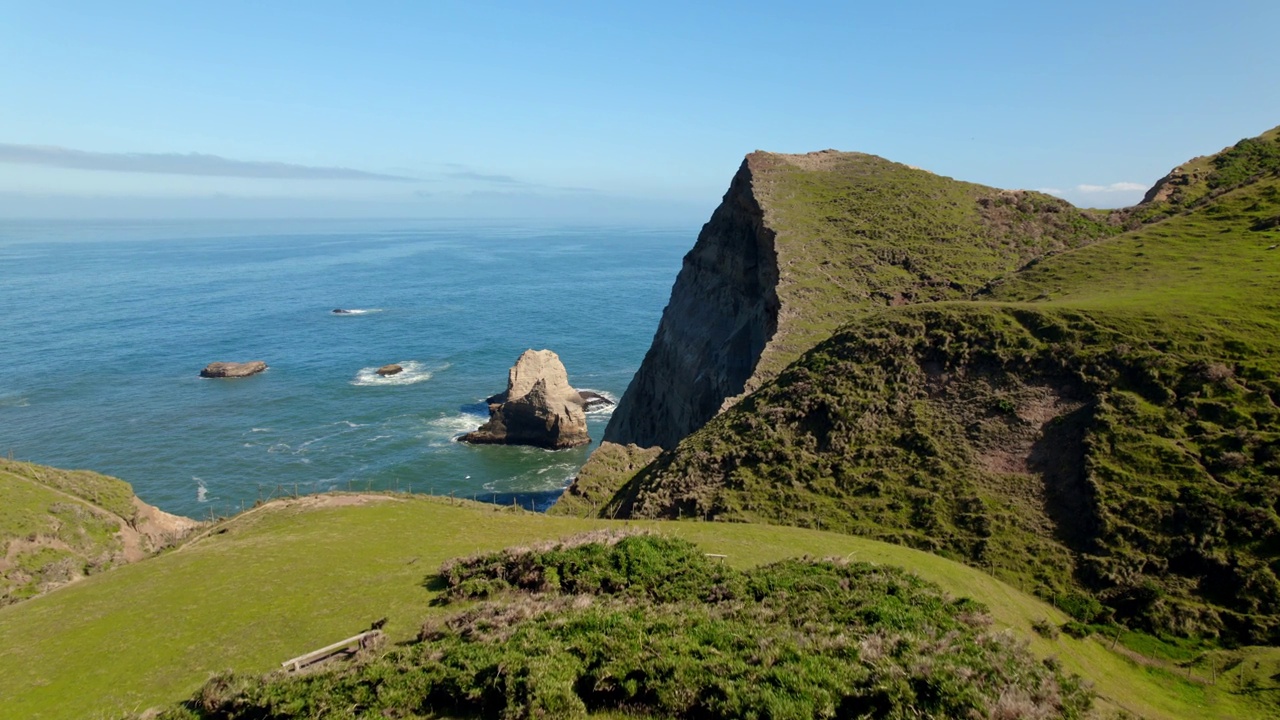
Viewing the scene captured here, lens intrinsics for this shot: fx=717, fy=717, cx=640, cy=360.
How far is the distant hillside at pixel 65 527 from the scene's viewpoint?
31.5 m

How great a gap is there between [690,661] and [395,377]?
270 ft

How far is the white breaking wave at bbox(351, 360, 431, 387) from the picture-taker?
8567 cm

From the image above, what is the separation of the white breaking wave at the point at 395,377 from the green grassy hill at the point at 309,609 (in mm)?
61544

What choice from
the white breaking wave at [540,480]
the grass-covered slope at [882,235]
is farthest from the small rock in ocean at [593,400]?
the grass-covered slope at [882,235]

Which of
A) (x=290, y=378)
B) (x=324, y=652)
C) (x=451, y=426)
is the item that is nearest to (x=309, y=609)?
(x=324, y=652)

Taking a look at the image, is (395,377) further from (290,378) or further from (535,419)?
(535,419)

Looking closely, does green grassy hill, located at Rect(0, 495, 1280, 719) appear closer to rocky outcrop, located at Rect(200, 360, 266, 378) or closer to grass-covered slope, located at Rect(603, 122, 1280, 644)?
grass-covered slope, located at Rect(603, 122, 1280, 644)

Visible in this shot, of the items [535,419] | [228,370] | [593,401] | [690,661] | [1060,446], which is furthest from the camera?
[228,370]

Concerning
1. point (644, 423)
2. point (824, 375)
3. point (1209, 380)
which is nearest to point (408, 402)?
point (644, 423)

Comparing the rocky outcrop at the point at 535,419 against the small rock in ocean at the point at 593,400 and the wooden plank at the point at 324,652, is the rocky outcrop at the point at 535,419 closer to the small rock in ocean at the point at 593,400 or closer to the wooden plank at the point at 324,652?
the small rock in ocean at the point at 593,400

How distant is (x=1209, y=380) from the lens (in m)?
28.2

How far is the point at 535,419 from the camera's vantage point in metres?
69.3

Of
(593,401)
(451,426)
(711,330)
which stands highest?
(711,330)

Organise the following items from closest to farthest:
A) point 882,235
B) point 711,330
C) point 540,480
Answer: point 540,480 → point 882,235 → point 711,330
